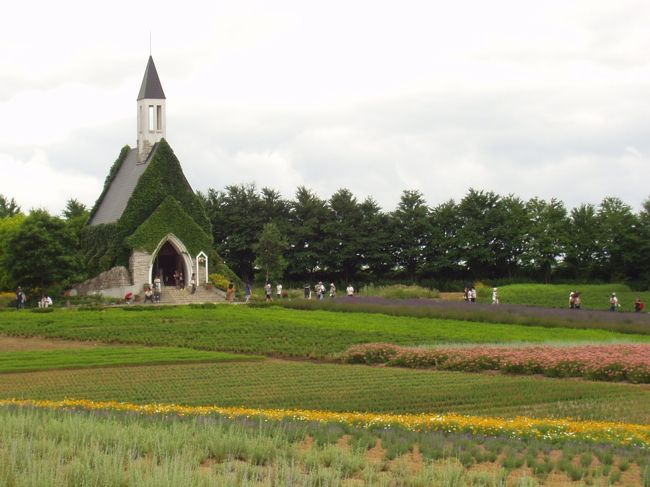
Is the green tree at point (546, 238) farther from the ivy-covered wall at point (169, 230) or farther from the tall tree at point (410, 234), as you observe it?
the ivy-covered wall at point (169, 230)

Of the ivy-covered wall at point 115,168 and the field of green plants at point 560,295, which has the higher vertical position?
the ivy-covered wall at point 115,168

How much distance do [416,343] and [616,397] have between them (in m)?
12.4

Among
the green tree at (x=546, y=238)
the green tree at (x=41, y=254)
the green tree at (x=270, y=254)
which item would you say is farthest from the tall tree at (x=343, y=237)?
the green tree at (x=41, y=254)

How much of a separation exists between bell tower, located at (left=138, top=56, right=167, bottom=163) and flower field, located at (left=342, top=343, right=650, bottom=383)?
137 feet

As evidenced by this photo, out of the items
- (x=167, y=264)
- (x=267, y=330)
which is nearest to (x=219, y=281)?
(x=167, y=264)

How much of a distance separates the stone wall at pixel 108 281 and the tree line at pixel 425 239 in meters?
8.37

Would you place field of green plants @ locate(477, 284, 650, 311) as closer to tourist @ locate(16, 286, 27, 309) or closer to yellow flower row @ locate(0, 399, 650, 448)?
tourist @ locate(16, 286, 27, 309)

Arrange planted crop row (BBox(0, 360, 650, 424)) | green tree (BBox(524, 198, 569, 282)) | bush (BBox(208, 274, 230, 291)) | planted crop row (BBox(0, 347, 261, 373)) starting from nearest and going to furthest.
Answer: planted crop row (BBox(0, 360, 650, 424)) < planted crop row (BBox(0, 347, 261, 373)) < bush (BBox(208, 274, 230, 291)) < green tree (BBox(524, 198, 569, 282))

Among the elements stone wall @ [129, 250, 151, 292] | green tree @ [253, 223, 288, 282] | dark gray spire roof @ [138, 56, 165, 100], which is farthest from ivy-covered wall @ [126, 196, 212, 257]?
dark gray spire roof @ [138, 56, 165, 100]

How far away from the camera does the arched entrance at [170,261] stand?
64875 millimetres

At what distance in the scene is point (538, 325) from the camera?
1713 inches

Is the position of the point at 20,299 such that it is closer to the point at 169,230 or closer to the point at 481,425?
the point at 169,230

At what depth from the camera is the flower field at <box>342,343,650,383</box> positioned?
2644cm

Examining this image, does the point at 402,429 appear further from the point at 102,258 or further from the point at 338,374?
the point at 102,258
